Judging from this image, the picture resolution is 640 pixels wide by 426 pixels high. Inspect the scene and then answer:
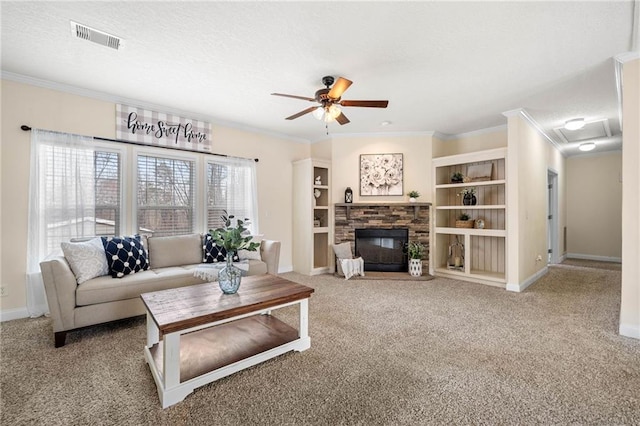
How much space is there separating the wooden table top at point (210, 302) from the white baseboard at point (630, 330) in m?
2.95

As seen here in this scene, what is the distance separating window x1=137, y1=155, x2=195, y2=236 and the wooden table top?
6.44ft

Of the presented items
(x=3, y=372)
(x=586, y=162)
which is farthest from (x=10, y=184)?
(x=586, y=162)

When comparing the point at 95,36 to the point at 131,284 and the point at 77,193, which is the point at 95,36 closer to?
the point at 77,193

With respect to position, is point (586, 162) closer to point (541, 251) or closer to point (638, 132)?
point (541, 251)

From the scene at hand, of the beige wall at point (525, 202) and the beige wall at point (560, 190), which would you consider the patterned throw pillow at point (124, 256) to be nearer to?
the beige wall at point (525, 202)

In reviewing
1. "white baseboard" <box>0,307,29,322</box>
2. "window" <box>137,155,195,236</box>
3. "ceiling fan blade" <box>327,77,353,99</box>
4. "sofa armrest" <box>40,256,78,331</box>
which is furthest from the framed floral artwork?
"white baseboard" <box>0,307,29,322</box>

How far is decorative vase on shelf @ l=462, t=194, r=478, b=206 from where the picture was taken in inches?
192

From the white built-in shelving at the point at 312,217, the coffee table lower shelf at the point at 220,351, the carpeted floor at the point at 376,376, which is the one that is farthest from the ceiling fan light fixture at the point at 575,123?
the coffee table lower shelf at the point at 220,351

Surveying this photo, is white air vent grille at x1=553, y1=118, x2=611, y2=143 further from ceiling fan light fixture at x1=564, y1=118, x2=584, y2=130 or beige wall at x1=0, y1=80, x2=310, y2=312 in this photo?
beige wall at x1=0, y1=80, x2=310, y2=312

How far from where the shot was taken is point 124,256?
123 inches

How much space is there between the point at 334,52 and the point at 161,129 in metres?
2.78

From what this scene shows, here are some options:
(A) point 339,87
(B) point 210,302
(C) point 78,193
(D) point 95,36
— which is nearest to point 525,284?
(A) point 339,87

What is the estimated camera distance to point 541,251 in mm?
5152

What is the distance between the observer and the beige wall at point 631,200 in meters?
2.68
